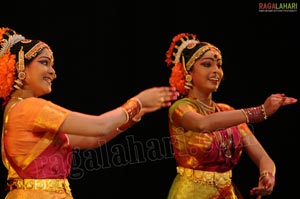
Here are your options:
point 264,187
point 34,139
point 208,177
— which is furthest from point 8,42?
point 264,187

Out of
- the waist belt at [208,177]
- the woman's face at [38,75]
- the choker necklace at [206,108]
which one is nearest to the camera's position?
the woman's face at [38,75]

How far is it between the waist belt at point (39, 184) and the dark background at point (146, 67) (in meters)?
0.95

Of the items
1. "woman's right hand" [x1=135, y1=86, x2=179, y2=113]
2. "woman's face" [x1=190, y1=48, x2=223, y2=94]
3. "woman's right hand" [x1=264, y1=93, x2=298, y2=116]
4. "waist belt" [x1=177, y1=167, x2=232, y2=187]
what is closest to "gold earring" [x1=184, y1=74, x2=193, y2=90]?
"woman's face" [x1=190, y1=48, x2=223, y2=94]

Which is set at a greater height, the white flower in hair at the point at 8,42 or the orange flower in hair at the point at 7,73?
the white flower in hair at the point at 8,42

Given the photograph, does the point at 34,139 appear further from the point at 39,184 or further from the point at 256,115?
the point at 256,115

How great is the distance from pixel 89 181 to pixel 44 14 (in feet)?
3.87

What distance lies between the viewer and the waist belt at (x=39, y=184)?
2.98 metres

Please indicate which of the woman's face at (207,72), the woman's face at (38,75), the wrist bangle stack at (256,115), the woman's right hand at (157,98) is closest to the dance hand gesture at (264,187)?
the wrist bangle stack at (256,115)

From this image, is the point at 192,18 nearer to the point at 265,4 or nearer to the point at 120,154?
the point at 265,4

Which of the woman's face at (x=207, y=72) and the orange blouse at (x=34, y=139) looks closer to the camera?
the orange blouse at (x=34, y=139)

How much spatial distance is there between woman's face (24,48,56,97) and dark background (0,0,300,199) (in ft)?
2.89

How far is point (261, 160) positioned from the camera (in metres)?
3.79

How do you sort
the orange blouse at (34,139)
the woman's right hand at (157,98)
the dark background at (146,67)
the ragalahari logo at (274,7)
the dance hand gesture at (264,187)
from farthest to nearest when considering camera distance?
the ragalahari logo at (274,7) → the dark background at (146,67) → the dance hand gesture at (264,187) → the woman's right hand at (157,98) → the orange blouse at (34,139)

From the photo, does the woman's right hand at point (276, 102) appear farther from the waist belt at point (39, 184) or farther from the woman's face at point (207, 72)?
the waist belt at point (39, 184)
